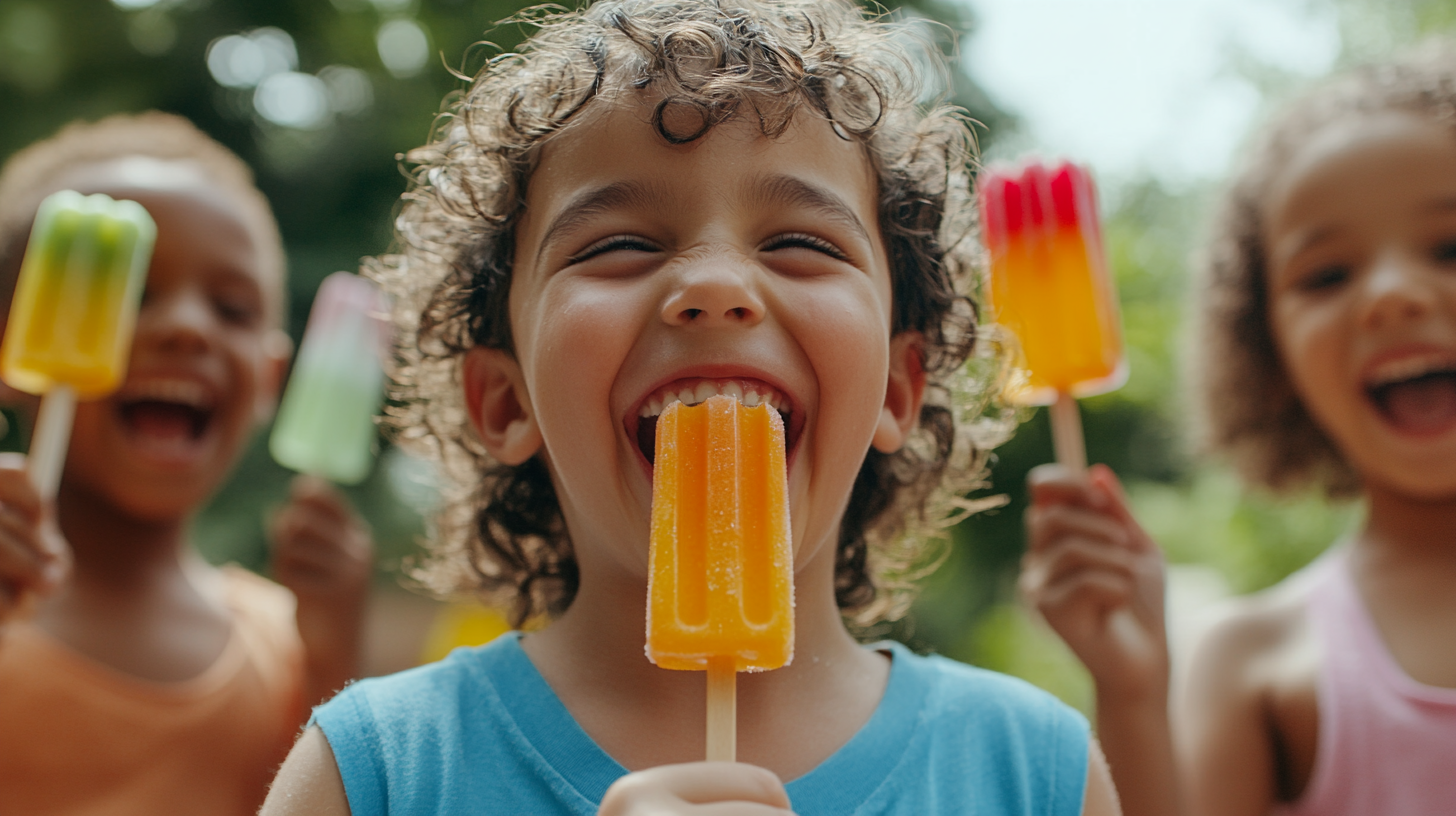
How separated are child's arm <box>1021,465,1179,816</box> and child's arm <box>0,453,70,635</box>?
192 centimetres

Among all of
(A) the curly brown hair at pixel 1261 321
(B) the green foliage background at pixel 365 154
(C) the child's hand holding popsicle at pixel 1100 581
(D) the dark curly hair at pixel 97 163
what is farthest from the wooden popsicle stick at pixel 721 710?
(B) the green foliage background at pixel 365 154

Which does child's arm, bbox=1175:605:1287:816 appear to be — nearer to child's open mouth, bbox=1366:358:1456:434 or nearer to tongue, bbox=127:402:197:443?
child's open mouth, bbox=1366:358:1456:434

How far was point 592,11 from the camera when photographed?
1897mm

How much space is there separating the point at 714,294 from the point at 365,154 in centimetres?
833

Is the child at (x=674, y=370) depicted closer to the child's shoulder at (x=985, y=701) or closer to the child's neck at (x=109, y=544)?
the child's shoulder at (x=985, y=701)

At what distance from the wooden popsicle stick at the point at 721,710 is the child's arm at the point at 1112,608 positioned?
1190 millimetres

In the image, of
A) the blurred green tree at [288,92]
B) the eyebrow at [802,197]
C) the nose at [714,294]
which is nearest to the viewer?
the nose at [714,294]

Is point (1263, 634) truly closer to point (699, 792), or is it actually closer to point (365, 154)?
point (699, 792)

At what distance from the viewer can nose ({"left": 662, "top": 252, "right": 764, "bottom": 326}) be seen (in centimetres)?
144

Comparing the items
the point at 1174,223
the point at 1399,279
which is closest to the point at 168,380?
the point at 1399,279

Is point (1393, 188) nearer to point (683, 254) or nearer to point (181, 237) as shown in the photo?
point (683, 254)

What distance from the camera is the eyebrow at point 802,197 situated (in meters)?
1.55

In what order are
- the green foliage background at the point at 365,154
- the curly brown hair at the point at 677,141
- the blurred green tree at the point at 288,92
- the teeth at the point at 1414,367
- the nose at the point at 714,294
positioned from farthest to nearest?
the blurred green tree at the point at 288,92 < the green foliage background at the point at 365,154 < the teeth at the point at 1414,367 < the curly brown hair at the point at 677,141 < the nose at the point at 714,294

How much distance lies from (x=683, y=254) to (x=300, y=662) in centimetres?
202
